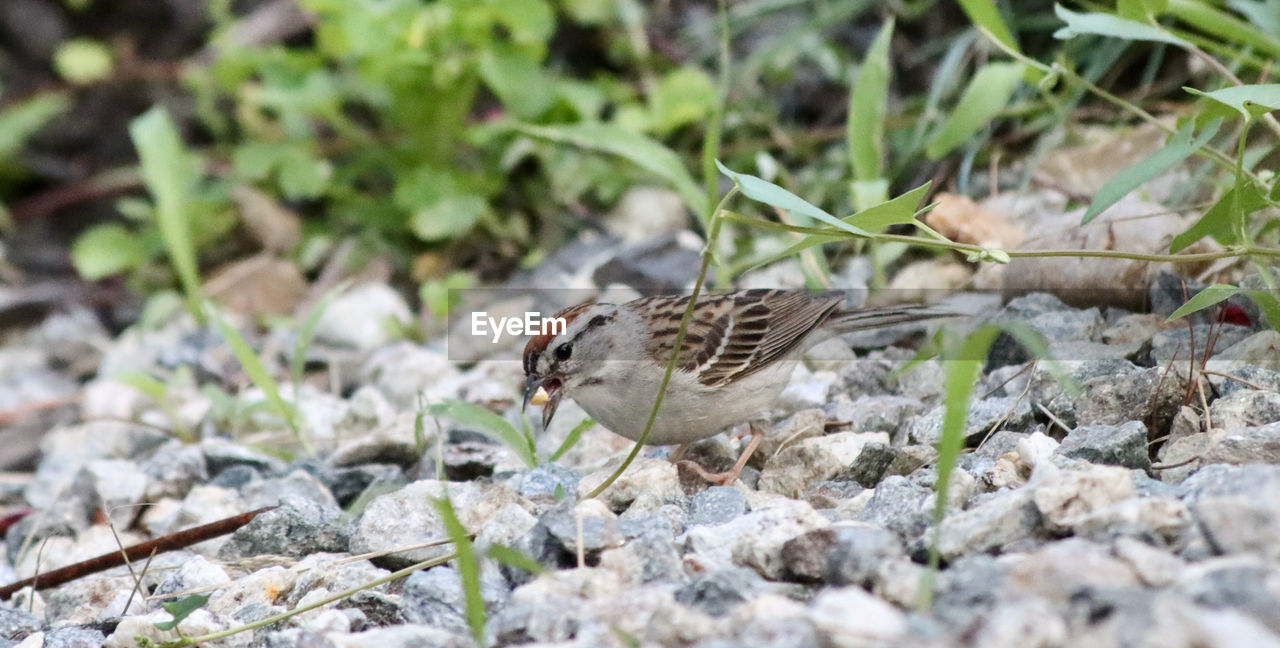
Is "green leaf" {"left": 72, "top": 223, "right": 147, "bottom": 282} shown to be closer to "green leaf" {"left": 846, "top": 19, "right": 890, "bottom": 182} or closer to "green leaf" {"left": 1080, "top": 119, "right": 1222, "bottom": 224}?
"green leaf" {"left": 846, "top": 19, "right": 890, "bottom": 182}

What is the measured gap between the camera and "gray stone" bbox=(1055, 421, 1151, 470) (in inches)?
103

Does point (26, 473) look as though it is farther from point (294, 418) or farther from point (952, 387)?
point (952, 387)

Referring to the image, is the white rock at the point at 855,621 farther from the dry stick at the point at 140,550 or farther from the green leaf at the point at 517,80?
the green leaf at the point at 517,80

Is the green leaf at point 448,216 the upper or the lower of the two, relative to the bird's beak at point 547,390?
upper

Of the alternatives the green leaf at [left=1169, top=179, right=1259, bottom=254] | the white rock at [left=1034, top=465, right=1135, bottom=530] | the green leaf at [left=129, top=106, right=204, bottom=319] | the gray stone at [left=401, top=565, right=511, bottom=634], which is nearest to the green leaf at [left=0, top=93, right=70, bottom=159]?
the green leaf at [left=129, top=106, right=204, bottom=319]

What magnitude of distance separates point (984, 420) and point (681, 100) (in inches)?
103

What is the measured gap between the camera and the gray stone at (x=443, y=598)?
2.39 m

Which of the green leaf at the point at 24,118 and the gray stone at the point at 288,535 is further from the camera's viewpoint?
the green leaf at the point at 24,118

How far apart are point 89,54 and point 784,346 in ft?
→ 15.5

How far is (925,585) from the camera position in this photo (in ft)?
6.18

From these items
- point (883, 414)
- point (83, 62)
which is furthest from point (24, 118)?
point (883, 414)

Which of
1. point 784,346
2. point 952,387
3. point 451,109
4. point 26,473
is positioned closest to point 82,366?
point 26,473

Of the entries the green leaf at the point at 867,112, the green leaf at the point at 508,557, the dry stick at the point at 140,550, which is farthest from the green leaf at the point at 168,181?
the green leaf at the point at 508,557

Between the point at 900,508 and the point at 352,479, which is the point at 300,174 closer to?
the point at 352,479
